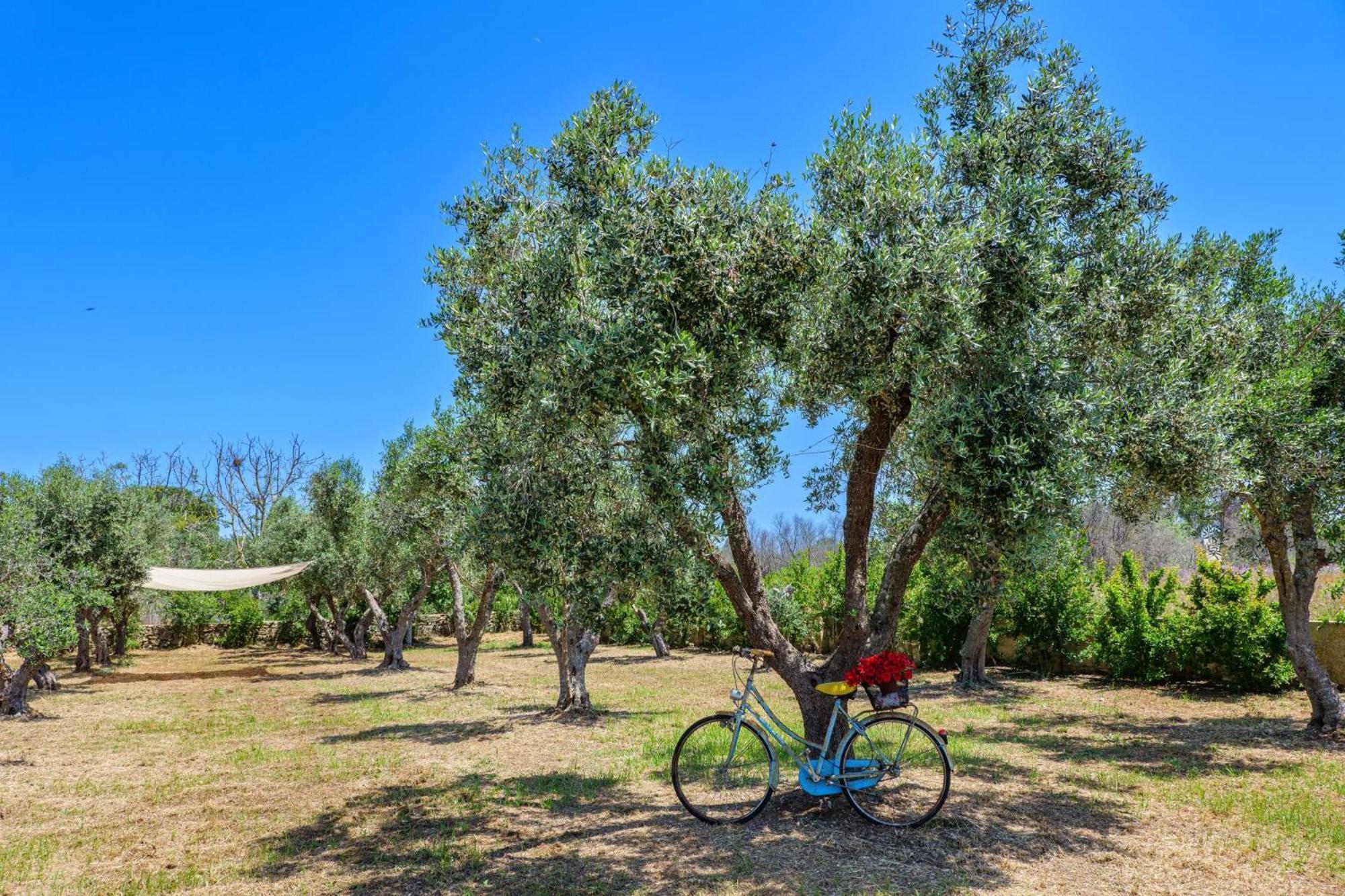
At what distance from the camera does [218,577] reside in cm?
2238

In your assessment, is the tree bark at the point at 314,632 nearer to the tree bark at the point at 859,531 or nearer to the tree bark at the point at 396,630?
the tree bark at the point at 396,630

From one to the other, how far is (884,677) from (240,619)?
3230 centimetres

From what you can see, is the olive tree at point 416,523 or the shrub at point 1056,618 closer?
the olive tree at point 416,523

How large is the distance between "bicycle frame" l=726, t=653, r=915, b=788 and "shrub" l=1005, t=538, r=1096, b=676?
12.2 meters

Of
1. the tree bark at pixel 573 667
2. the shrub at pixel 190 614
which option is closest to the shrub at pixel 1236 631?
the tree bark at pixel 573 667

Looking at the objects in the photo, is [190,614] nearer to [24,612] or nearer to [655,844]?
[24,612]

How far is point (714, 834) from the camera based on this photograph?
258 inches

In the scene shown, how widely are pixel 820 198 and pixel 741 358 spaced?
1453mm

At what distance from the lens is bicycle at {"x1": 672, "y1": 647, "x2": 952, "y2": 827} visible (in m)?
6.53

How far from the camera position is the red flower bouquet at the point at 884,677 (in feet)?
20.9

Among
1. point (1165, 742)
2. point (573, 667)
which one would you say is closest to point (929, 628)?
point (1165, 742)

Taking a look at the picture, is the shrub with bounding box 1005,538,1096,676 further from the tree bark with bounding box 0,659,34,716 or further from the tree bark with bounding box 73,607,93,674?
the tree bark with bounding box 73,607,93,674

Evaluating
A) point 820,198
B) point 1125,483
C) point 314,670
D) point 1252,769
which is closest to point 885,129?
point 820,198

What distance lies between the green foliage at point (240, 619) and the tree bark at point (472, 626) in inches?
662
